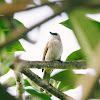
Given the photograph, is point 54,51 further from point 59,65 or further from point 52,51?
point 59,65

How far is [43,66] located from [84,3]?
7.17ft

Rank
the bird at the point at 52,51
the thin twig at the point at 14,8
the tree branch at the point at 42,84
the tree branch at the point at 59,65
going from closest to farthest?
the thin twig at the point at 14,8 → the tree branch at the point at 59,65 → the tree branch at the point at 42,84 → the bird at the point at 52,51

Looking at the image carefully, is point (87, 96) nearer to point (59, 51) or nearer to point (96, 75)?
point (96, 75)

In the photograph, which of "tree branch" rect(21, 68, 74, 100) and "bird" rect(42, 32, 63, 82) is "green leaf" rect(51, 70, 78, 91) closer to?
"tree branch" rect(21, 68, 74, 100)

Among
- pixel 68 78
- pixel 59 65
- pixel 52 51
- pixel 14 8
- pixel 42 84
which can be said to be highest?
pixel 14 8

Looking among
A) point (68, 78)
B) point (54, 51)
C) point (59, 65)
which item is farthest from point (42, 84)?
point (54, 51)

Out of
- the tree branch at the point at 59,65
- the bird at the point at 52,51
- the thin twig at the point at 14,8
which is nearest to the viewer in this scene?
the thin twig at the point at 14,8

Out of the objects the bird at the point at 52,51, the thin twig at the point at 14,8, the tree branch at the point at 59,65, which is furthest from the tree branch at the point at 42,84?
the thin twig at the point at 14,8

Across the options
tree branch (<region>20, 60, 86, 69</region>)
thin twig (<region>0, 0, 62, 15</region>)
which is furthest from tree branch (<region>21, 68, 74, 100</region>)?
thin twig (<region>0, 0, 62, 15</region>)

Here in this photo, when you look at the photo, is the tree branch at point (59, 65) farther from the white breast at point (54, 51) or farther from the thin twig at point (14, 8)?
the white breast at point (54, 51)

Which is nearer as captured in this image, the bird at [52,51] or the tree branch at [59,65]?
the tree branch at [59,65]

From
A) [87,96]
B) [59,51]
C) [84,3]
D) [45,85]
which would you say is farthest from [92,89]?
[59,51]

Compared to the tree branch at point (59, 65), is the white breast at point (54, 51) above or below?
below

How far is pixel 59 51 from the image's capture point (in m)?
4.64
